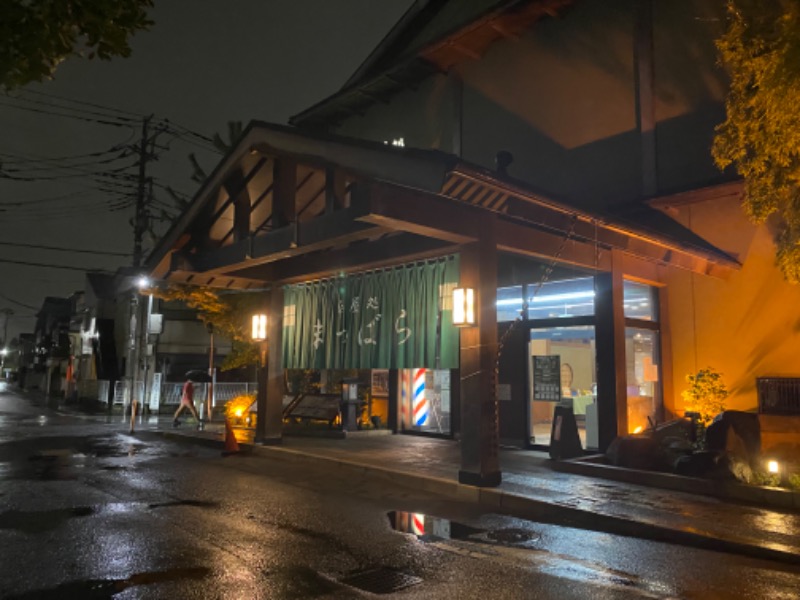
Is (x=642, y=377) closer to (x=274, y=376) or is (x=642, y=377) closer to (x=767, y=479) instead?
(x=767, y=479)

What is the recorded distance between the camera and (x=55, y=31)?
14.9 ft

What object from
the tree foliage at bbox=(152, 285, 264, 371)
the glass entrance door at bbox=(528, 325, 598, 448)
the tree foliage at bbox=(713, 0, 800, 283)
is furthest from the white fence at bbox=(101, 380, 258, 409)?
the tree foliage at bbox=(713, 0, 800, 283)

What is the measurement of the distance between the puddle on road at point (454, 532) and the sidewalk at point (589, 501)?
97 centimetres

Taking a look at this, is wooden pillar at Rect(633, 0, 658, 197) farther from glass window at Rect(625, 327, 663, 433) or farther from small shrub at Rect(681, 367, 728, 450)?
small shrub at Rect(681, 367, 728, 450)

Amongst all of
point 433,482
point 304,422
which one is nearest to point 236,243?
point 433,482

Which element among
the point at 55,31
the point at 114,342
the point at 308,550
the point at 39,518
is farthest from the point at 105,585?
the point at 114,342

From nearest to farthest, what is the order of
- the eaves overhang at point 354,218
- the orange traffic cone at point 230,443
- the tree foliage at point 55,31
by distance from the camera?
the tree foliage at point 55,31 → the eaves overhang at point 354,218 → the orange traffic cone at point 230,443

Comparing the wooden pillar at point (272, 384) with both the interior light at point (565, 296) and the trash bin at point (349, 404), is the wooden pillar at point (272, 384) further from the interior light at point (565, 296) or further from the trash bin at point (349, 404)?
the interior light at point (565, 296)

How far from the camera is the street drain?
5237 mm

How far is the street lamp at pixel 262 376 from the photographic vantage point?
47.6ft

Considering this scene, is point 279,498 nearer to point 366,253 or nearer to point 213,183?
point 366,253

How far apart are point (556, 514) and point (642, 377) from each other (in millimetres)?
6330

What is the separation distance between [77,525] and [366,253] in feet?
22.6

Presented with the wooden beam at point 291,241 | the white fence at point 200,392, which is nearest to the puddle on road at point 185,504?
the wooden beam at point 291,241
